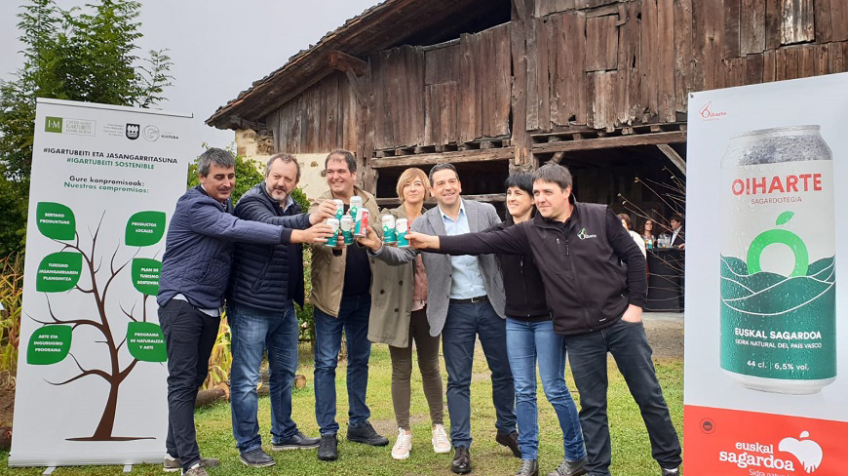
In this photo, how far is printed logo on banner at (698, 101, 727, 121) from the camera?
288 cm

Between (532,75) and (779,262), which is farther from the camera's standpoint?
(532,75)

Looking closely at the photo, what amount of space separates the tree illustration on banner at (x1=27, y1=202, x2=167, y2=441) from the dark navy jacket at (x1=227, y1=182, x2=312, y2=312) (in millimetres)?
731

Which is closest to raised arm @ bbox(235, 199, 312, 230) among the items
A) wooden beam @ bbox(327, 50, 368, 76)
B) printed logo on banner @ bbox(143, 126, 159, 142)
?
printed logo on banner @ bbox(143, 126, 159, 142)

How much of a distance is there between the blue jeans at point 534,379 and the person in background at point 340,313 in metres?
1.14

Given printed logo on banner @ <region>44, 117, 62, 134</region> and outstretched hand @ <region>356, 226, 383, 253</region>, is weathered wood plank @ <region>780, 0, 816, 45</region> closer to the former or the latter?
outstretched hand @ <region>356, 226, 383, 253</region>

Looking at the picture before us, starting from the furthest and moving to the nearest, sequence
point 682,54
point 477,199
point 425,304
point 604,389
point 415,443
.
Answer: point 477,199 < point 682,54 < point 415,443 < point 425,304 < point 604,389

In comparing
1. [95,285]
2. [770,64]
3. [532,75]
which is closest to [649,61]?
[770,64]

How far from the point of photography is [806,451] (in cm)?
262

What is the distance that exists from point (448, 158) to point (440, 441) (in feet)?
23.5

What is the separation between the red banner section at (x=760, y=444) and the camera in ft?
8.50

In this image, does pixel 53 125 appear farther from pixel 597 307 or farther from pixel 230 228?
pixel 597 307

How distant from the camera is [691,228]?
2908mm

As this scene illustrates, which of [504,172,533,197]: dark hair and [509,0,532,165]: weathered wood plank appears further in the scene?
[509,0,532,165]: weathered wood plank

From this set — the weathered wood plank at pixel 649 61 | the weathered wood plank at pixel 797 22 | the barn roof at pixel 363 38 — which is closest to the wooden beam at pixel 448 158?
the barn roof at pixel 363 38
